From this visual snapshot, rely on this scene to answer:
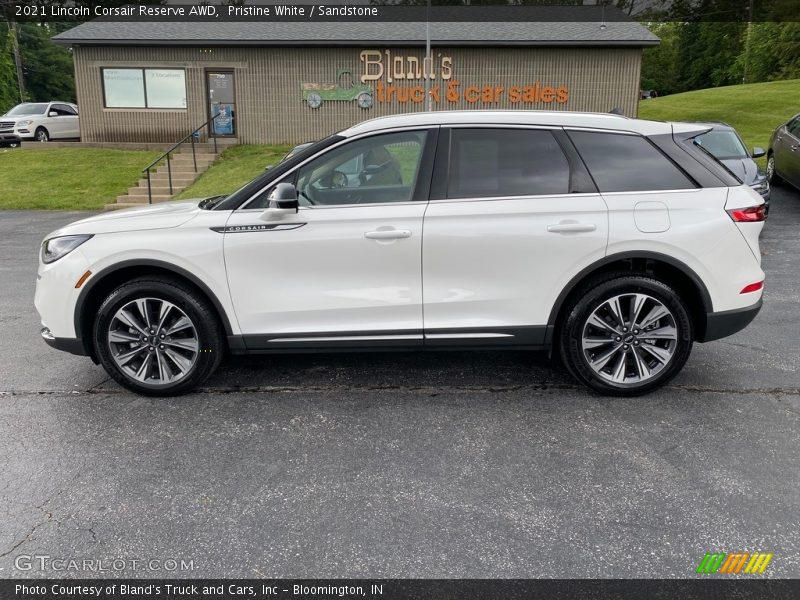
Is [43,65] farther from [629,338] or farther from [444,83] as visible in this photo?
[629,338]

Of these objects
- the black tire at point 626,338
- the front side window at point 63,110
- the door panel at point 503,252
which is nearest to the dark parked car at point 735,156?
the black tire at point 626,338

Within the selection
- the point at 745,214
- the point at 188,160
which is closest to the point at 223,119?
the point at 188,160

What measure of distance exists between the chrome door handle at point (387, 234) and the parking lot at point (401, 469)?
1104mm

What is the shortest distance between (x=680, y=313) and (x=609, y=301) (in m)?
0.47

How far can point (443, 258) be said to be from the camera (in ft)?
13.8

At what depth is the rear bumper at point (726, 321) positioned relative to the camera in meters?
4.32

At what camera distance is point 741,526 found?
2.98m

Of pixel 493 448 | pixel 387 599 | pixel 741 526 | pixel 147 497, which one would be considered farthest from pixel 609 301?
pixel 147 497

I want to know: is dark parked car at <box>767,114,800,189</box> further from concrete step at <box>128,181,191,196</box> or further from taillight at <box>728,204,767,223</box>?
concrete step at <box>128,181,191,196</box>

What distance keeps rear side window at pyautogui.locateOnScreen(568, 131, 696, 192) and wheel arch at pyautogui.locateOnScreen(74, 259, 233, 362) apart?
2632 mm

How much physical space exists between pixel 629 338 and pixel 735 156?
7881mm

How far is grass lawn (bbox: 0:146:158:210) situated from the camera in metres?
16.8

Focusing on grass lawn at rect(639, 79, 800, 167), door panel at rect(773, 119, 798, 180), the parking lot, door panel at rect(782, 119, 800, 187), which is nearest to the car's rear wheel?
door panel at rect(773, 119, 798, 180)

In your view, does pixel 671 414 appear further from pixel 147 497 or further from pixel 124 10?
pixel 124 10
